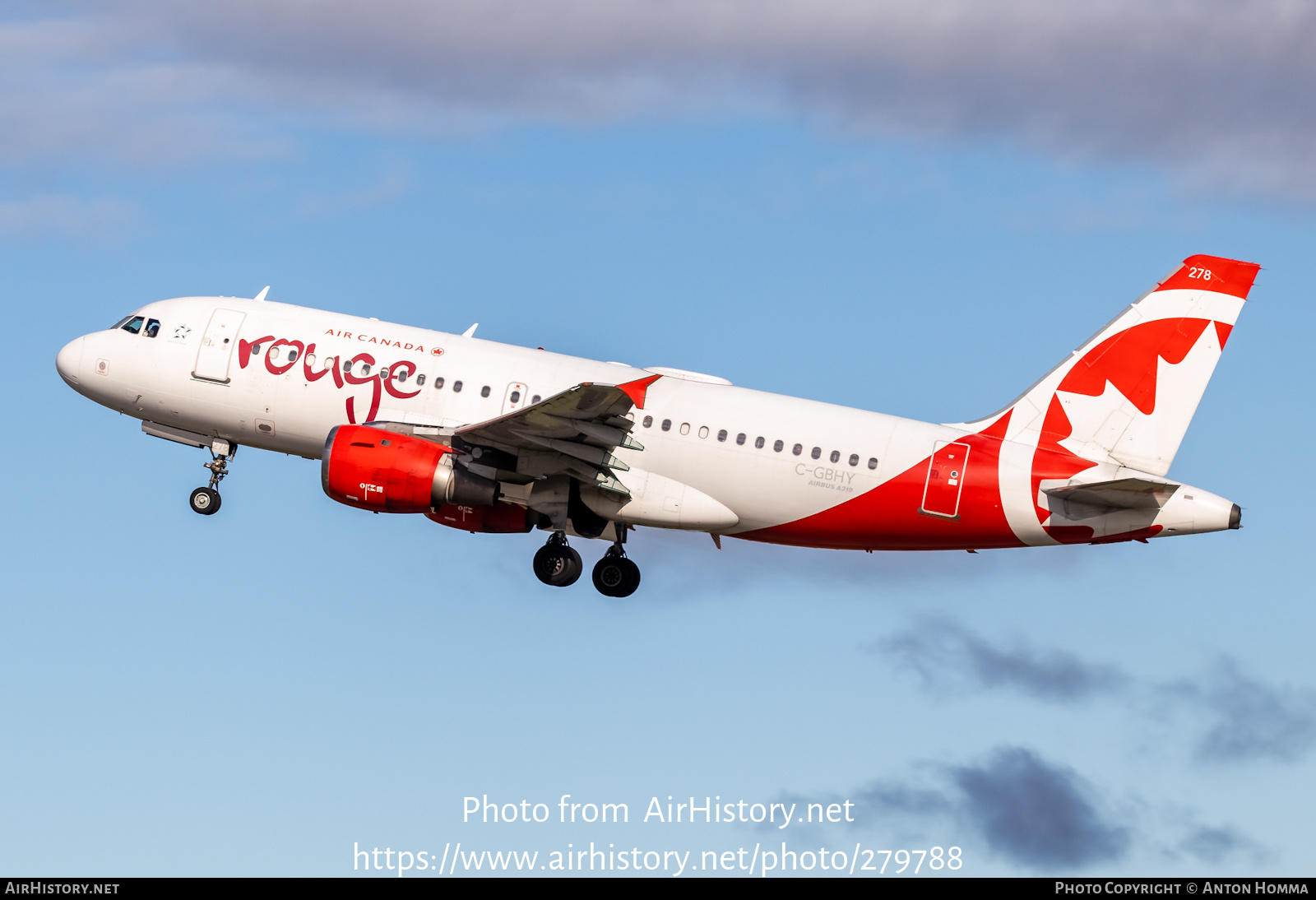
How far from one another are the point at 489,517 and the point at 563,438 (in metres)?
4.00

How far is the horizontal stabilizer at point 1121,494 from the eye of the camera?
139 ft

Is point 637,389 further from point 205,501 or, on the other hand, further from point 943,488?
point 205,501

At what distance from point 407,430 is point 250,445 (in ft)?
19.8

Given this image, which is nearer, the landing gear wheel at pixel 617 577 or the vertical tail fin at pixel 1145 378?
the vertical tail fin at pixel 1145 378

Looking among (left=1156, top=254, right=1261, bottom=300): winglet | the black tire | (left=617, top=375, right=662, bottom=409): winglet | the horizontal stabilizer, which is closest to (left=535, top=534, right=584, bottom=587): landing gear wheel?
the black tire

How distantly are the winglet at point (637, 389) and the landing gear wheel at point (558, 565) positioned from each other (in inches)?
246

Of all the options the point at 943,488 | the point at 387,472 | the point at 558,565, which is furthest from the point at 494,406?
the point at 943,488

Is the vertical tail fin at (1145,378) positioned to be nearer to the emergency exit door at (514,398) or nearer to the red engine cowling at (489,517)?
the emergency exit door at (514,398)

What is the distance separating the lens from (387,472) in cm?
4322

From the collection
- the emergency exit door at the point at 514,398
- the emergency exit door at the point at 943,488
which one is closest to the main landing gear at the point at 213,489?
the emergency exit door at the point at 514,398

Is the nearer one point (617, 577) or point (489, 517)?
point (489, 517)

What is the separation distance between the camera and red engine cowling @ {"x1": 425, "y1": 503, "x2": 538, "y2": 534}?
46031 mm

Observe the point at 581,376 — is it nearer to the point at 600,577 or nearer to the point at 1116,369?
the point at 600,577

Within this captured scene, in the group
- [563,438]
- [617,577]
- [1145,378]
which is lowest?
[617,577]
